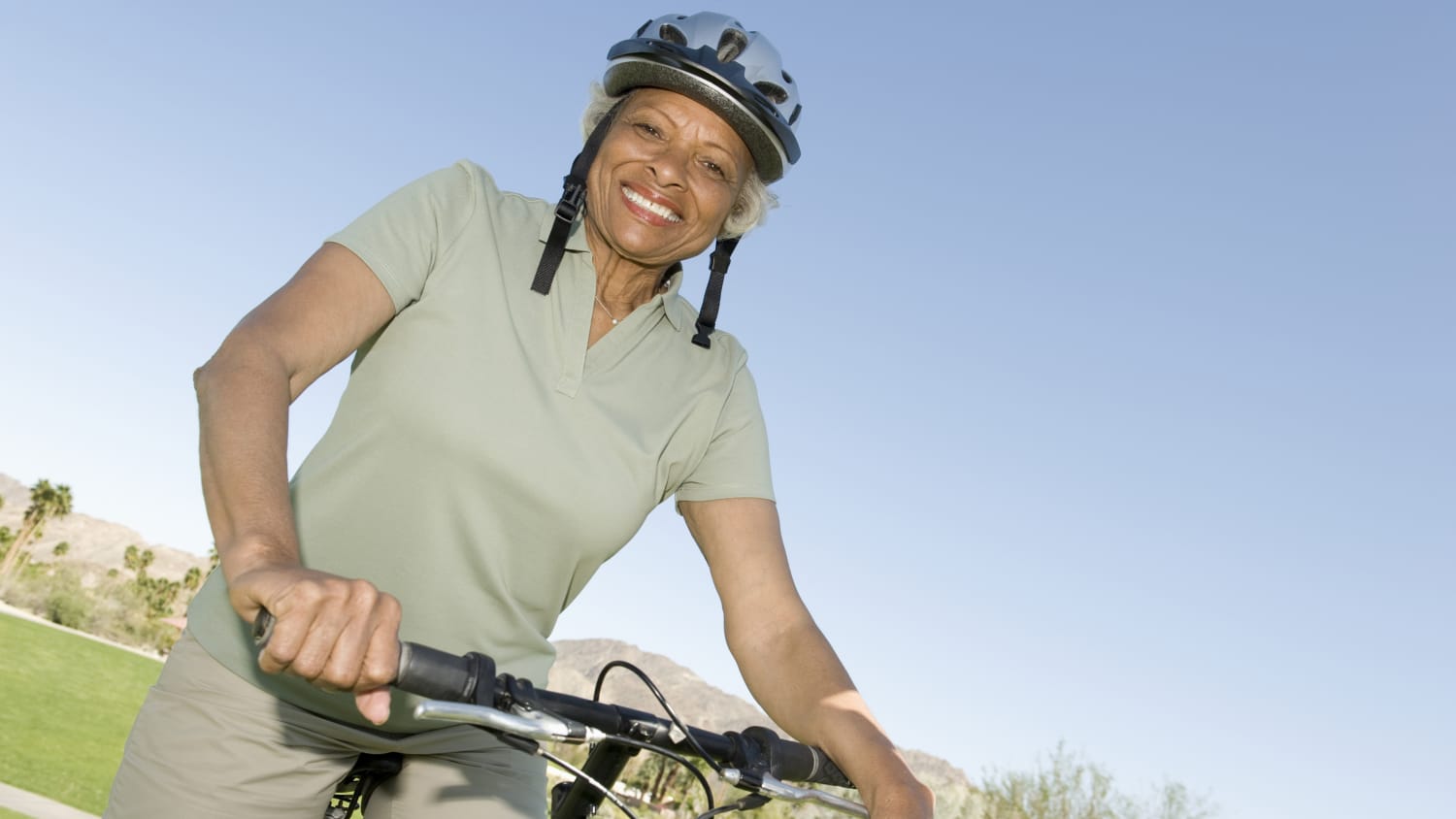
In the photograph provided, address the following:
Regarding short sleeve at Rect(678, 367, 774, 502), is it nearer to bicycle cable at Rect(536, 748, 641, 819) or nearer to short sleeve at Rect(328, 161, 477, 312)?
short sleeve at Rect(328, 161, 477, 312)

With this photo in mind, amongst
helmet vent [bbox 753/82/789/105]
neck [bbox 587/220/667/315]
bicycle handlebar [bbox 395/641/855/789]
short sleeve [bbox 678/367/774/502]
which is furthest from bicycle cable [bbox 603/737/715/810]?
helmet vent [bbox 753/82/789/105]

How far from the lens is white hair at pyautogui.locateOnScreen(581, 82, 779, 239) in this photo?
3395 millimetres

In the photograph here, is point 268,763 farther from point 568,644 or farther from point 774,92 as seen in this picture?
point 568,644

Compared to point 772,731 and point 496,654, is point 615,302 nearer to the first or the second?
point 496,654

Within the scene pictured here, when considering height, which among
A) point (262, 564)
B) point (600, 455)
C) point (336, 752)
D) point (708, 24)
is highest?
point (708, 24)

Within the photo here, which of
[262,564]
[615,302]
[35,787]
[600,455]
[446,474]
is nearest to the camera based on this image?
[262,564]

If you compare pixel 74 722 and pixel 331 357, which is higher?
pixel 331 357

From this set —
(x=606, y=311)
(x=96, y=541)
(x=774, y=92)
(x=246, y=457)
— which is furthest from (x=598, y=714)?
(x=96, y=541)

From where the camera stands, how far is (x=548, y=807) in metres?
2.70

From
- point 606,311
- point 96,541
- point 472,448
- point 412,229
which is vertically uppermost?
point 96,541

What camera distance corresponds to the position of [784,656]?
2867 mm

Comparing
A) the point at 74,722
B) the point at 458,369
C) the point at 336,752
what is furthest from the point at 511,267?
the point at 74,722

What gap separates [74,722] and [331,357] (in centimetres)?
2427

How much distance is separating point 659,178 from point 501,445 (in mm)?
870
